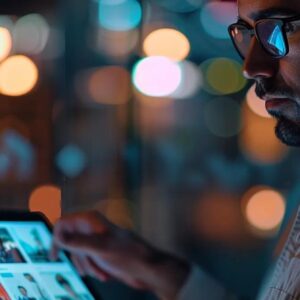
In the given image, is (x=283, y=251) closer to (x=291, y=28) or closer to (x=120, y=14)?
(x=291, y=28)

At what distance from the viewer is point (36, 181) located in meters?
2.64

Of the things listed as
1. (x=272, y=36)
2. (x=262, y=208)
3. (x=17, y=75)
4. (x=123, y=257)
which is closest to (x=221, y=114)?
(x=262, y=208)

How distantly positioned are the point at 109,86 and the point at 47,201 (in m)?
0.76

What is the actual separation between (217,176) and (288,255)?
163 cm

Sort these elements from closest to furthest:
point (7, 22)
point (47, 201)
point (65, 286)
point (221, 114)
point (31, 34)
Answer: point (65, 286) → point (47, 201) → point (7, 22) → point (31, 34) → point (221, 114)

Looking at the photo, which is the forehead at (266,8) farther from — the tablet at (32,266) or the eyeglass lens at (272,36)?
the tablet at (32,266)

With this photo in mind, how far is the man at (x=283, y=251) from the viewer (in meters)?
1.34

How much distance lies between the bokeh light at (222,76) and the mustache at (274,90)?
4.26 ft

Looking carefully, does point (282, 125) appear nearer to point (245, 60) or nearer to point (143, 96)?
point (245, 60)

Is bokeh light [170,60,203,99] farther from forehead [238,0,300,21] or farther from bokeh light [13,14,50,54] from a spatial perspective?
forehead [238,0,300,21]

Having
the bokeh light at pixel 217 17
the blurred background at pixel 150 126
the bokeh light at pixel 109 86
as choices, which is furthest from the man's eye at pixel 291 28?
the bokeh light at pixel 109 86

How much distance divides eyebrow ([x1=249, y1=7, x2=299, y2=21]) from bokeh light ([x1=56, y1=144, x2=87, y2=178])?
132 centimetres

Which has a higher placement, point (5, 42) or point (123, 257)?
point (5, 42)

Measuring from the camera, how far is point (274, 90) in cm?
143
